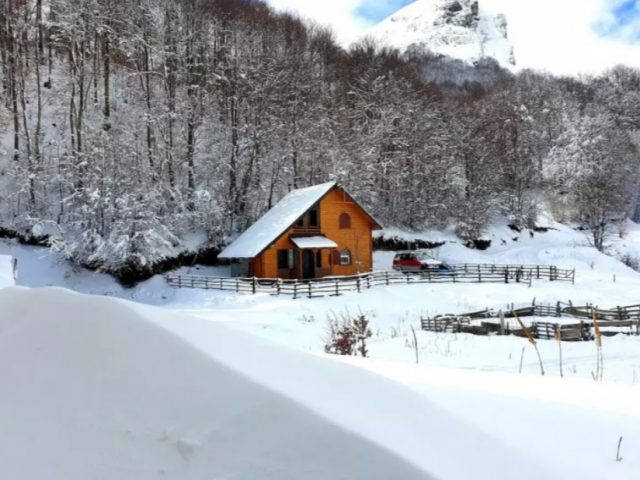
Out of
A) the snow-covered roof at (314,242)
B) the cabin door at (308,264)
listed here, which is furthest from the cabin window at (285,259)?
the snow-covered roof at (314,242)

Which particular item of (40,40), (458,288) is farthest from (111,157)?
(458,288)

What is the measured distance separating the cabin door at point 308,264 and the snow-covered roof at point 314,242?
1165 mm

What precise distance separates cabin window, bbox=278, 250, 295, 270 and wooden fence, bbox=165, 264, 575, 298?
2501 mm

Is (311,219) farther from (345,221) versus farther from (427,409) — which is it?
(427,409)

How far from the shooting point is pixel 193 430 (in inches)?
88.8

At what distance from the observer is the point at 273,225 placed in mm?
28156

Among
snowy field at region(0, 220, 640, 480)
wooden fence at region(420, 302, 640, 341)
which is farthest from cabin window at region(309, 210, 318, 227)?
snowy field at region(0, 220, 640, 480)

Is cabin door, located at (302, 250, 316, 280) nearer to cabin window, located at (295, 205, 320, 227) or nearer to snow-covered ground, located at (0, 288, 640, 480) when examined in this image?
cabin window, located at (295, 205, 320, 227)

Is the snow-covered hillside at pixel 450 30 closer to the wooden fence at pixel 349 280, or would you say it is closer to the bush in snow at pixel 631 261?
the bush in snow at pixel 631 261

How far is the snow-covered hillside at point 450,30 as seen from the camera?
359ft

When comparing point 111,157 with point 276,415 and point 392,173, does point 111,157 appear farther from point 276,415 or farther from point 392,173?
point 276,415

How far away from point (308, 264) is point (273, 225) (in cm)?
324

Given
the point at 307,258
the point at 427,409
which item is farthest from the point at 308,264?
the point at 427,409

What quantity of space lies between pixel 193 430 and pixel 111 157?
2964cm
